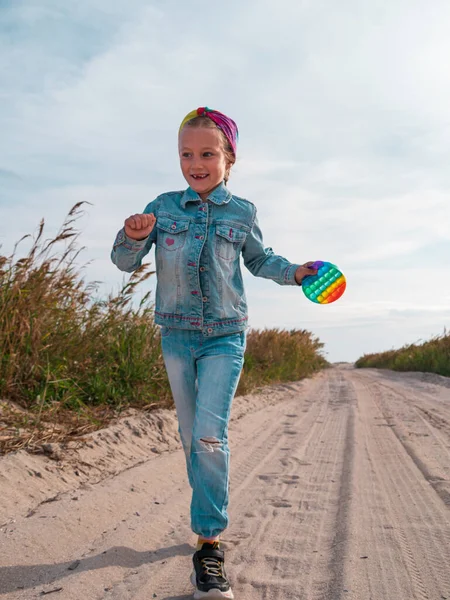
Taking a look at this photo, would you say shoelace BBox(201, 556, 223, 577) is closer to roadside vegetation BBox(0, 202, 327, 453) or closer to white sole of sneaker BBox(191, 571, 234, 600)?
white sole of sneaker BBox(191, 571, 234, 600)

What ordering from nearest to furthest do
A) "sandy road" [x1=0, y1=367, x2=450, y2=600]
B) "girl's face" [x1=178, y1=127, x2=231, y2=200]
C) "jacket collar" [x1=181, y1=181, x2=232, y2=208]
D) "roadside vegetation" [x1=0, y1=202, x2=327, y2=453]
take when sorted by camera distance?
"sandy road" [x1=0, y1=367, x2=450, y2=600] → "girl's face" [x1=178, y1=127, x2=231, y2=200] → "jacket collar" [x1=181, y1=181, x2=232, y2=208] → "roadside vegetation" [x1=0, y1=202, x2=327, y2=453]

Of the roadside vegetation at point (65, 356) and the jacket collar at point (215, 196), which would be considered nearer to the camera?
the jacket collar at point (215, 196)

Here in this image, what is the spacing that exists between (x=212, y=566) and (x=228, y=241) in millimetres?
1430

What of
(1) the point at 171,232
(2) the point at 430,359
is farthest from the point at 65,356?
(2) the point at 430,359

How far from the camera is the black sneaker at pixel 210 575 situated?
220 centimetres

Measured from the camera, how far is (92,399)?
208 inches

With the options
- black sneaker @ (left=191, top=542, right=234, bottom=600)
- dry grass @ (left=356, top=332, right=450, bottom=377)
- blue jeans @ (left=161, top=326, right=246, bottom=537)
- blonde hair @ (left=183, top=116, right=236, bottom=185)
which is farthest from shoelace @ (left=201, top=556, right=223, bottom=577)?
dry grass @ (left=356, top=332, right=450, bottom=377)

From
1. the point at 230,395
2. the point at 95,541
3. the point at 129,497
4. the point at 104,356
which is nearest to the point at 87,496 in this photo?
the point at 129,497

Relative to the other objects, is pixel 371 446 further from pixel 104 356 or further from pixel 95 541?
pixel 95 541

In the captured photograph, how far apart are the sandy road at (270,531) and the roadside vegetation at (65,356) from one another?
771mm

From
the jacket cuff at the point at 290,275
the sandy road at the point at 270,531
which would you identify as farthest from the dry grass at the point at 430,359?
the jacket cuff at the point at 290,275

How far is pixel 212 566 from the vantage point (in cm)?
231

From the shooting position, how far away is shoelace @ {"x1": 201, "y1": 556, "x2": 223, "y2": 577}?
7.47ft

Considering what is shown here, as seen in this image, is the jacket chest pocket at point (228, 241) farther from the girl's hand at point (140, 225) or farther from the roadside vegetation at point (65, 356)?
the roadside vegetation at point (65, 356)
